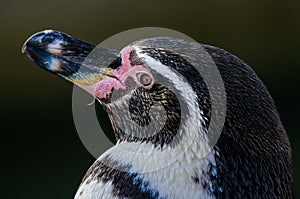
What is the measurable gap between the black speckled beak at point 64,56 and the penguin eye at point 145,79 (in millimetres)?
82

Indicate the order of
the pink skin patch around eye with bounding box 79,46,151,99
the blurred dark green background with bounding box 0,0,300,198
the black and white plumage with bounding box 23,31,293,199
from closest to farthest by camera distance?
1. the black and white plumage with bounding box 23,31,293,199
2. the pink skin patch around eye with bounding box 79,46,151,99
3. the blurred dark green background with bounding box 0,0,300,198

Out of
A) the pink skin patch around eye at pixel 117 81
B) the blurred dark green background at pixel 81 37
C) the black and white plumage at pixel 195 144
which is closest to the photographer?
the black and white plumage at pixel 195 144

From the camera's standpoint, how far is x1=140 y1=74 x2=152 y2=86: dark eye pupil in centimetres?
149

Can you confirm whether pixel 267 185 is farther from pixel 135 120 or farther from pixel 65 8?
pixel 65 8

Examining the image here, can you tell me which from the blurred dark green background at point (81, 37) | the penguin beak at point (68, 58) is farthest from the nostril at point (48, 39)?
the blurred dark green background at point (81, 37)

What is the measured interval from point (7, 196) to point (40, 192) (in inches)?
5.9

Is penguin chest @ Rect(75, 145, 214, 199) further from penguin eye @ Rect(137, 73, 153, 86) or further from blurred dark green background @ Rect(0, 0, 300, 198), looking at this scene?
blurred dark green background @ Rect(0, 0, 300, 198)

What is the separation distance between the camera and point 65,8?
3240 mm

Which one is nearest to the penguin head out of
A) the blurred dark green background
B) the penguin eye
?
the penguin eye

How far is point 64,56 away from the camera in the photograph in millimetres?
1543

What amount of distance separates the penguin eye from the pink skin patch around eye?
0.06 ft

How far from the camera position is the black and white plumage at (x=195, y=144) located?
1407mm

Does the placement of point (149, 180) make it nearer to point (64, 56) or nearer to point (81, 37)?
point (64, 56)

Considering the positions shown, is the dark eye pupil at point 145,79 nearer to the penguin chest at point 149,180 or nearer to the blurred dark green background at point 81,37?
the penguin chest at point 149,180
